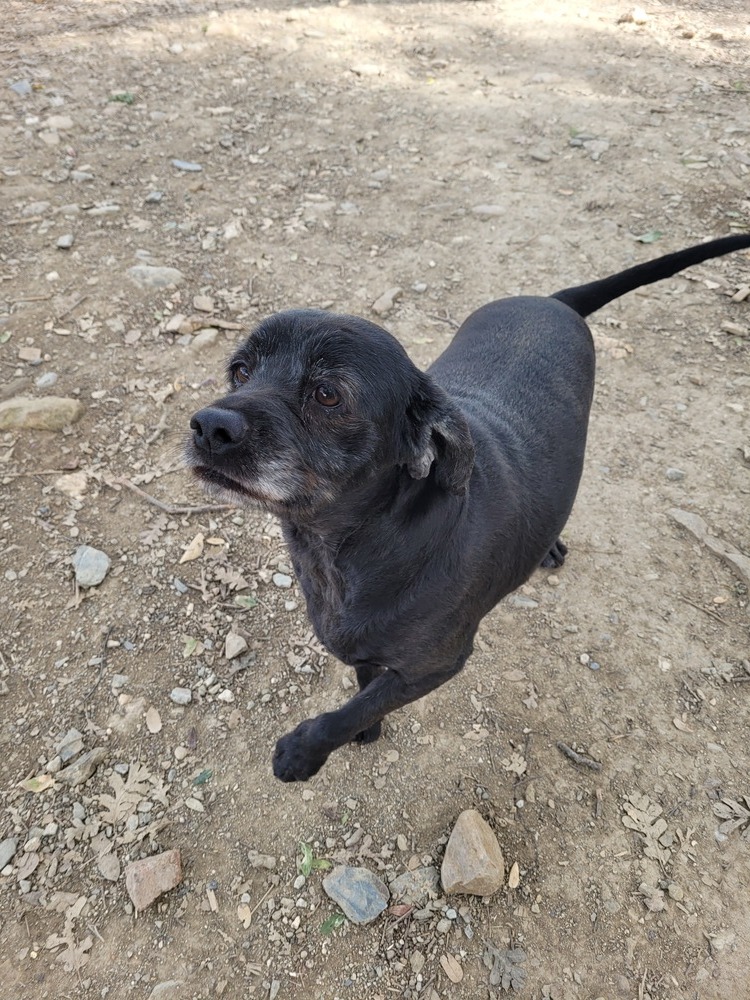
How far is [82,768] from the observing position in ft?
10.0

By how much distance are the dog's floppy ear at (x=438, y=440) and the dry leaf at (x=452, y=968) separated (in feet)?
6.33

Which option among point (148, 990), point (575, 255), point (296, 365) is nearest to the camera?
point (296, 365)

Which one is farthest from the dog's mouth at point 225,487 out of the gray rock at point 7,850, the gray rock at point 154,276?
the gray rock at point 154,276

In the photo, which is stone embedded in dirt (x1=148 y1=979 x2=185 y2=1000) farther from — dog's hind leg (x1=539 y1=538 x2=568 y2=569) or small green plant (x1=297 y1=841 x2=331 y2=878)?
dog's hind leg (x1=539 y1=538 x2=568 y2=569)

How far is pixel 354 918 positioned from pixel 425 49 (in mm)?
10336

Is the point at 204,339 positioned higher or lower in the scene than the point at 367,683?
higher

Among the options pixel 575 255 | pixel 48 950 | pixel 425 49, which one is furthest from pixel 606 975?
pixel 425 49

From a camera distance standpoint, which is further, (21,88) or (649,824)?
(21,88)

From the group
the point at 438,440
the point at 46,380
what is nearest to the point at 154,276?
the point at 46,380

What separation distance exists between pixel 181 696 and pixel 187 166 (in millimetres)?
5843

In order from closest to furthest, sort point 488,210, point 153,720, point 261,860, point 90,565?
point 261,860 < point 153,720 < point 90,565 < point 488,210

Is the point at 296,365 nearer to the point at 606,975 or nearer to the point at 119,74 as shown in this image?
the point at 606,975

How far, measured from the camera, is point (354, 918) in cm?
270

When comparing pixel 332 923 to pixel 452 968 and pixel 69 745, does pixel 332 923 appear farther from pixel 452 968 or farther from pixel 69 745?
pixel 69 745
